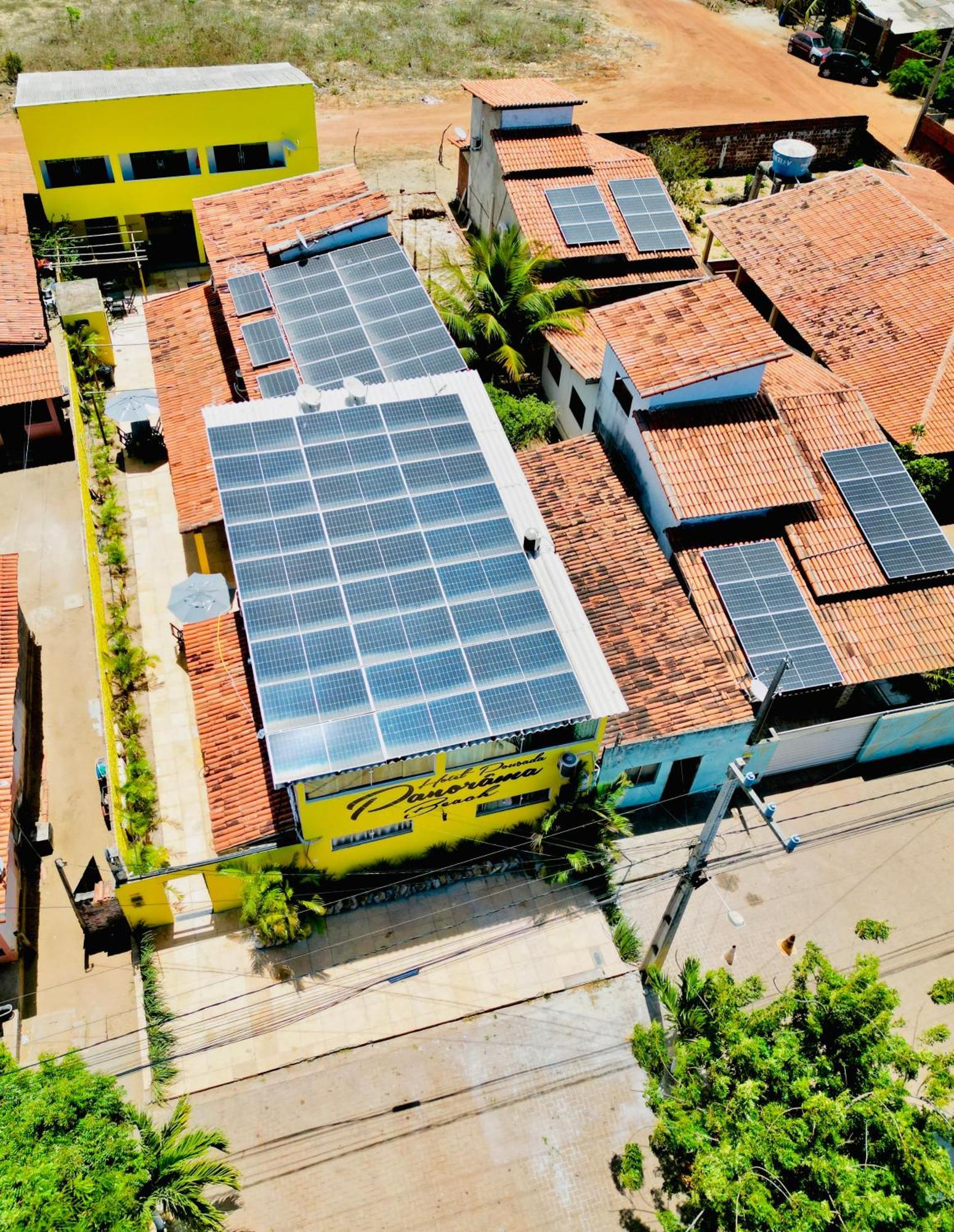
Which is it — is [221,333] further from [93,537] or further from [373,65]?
[373,65]

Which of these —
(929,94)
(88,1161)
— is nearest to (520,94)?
(929,94)

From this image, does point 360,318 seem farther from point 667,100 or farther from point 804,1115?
point 667,100

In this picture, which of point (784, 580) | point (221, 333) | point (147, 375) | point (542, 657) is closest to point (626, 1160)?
point (542, 657)

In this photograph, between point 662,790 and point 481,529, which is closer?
point 481,529

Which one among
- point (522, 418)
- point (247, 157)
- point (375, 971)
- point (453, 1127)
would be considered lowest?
point (453, 1127)

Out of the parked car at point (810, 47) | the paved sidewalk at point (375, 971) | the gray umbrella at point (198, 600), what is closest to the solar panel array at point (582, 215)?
the gray umbrella at point (198, 600)
